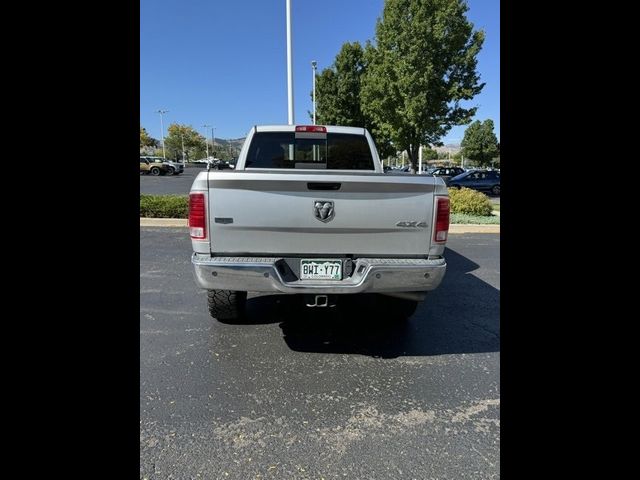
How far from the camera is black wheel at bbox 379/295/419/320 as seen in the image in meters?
4.05

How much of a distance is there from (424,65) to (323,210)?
1502cm

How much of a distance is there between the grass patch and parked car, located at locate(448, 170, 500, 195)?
9292 millimetres

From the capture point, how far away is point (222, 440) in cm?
234

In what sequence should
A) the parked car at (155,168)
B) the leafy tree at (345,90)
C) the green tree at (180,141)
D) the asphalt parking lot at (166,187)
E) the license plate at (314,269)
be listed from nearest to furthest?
the license plate at (314,269), the asphalt parking lot at (166,187), the leafy tree at (345,90), the parked car at (155,168), the green tree at (180,141)

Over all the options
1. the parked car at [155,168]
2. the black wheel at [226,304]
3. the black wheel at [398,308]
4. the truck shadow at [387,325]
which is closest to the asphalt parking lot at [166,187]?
the parked car at [155,168]

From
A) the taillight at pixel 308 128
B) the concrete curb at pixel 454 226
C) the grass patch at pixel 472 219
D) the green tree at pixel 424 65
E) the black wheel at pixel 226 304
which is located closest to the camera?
the black wheel at pixel 226 304

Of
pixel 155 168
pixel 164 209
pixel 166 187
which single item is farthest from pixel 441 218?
pixel 155 168

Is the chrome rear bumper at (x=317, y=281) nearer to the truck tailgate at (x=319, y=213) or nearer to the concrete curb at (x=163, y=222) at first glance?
the truck tailgate at (x=319, y=213)

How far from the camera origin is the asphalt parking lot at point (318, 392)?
219 cm

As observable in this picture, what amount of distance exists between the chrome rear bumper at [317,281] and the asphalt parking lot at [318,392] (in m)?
0.67

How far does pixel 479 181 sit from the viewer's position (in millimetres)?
21391
